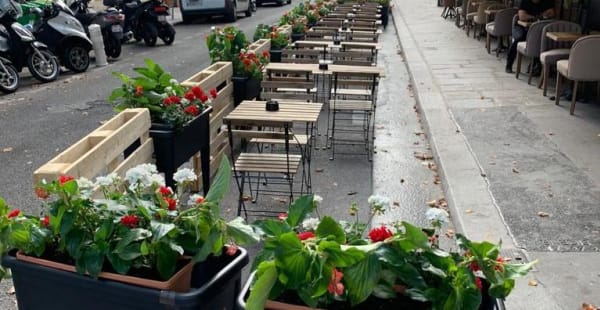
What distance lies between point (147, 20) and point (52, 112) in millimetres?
6670

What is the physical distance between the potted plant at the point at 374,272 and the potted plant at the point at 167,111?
2071 millimetres

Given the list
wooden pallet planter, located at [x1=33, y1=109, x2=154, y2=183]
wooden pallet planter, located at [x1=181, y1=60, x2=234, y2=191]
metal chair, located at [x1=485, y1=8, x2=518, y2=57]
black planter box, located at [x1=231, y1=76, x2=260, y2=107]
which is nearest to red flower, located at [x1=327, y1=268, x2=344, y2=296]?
wooden pallet planter, located at [x1=33, y1=109, x2=154, y2=183]

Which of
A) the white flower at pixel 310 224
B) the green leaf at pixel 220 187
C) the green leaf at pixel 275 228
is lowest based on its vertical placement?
the white flower at pixel 310 224

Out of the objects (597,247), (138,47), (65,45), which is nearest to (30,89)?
(65,45)

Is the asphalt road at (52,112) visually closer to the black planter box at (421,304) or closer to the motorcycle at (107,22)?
the motorcycle at (107,22)

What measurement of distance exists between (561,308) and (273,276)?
213 cm

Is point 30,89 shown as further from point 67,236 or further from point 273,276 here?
point 273,276

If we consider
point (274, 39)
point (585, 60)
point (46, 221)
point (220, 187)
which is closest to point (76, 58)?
point (274, 39)

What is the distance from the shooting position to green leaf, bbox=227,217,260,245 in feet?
6.95

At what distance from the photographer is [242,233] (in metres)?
2.14

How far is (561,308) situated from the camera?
3268mm

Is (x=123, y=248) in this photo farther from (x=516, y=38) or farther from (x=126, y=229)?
(x=516, y=38)

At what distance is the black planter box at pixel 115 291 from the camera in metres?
2.07

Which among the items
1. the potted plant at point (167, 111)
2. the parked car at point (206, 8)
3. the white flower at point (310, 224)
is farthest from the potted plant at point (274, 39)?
the parked car at point (206, 8)
